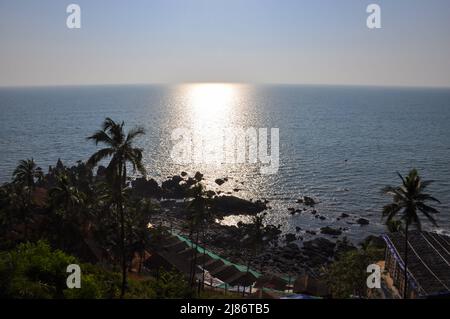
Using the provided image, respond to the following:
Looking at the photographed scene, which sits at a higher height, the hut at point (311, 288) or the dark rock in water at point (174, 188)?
the dark rock in water at point (174, 188)

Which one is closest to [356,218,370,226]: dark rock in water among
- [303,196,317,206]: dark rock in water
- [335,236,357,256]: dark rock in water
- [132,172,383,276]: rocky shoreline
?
[132,172,383,276]: rocky shoreline

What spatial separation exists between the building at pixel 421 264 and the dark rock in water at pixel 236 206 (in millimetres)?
47257

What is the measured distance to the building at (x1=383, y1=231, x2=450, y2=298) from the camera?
101 ft

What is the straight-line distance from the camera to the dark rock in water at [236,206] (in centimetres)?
8544

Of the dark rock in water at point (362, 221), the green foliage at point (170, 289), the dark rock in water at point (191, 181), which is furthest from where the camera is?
the dark rock in water at point (191, 181)

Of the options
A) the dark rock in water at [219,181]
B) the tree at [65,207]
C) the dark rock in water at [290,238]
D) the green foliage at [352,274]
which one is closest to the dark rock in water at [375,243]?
the green foliage at [352,274]

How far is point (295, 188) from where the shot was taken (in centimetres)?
9725

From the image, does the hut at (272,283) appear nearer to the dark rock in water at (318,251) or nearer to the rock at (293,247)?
the dark rock in water at (318,251)

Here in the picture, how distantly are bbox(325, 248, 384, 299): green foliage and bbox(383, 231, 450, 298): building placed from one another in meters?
2.14

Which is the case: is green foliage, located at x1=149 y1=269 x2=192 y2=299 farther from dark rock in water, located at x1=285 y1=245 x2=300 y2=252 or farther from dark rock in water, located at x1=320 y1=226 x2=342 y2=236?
dark rock in water, located at x1=320 y1=226 x2=342 y2=236

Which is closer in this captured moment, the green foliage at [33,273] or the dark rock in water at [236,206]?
the green foliage at [33,273]

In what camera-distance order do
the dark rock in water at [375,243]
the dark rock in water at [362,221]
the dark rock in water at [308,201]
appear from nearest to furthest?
the dark rock in water at [375,243] < the dark rock in water at [362,221] < the dark rock in water at [308,201]
